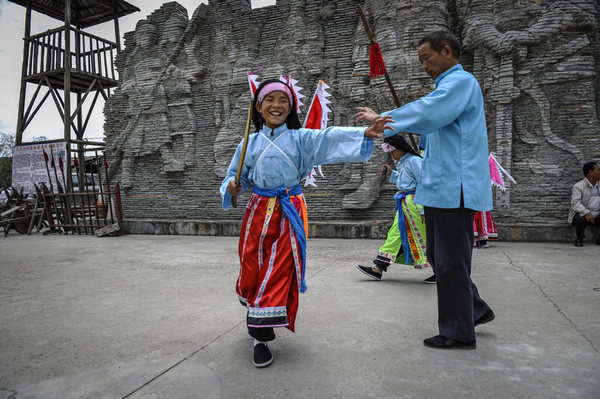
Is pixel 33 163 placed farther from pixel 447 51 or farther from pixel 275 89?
pixel 447 51

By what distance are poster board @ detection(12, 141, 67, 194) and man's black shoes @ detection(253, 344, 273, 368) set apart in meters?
10.4

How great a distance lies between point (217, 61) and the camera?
343 inches

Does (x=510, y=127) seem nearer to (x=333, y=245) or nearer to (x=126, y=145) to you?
(x=333, y=245)

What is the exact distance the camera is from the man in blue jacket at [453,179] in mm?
2080

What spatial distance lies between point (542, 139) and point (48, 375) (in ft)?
22.5

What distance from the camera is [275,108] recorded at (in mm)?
2352

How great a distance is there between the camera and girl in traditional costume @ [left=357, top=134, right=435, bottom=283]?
3.73m

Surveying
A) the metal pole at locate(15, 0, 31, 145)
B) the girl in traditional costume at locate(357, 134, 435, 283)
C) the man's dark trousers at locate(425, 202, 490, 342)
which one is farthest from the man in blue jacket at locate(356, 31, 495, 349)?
the metal pole at locate(15, 0, 31, 145)

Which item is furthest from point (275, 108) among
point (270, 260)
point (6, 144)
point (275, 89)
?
point (6, 144)

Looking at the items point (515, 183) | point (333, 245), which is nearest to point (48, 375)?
point (333, 245)

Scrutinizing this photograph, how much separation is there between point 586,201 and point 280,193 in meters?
5.44

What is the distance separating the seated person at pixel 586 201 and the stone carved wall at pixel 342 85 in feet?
1.23

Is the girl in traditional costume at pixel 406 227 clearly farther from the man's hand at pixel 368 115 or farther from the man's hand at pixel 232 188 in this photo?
the man's hand at pixel 232 188

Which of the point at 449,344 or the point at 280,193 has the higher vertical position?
the point at 280,193
